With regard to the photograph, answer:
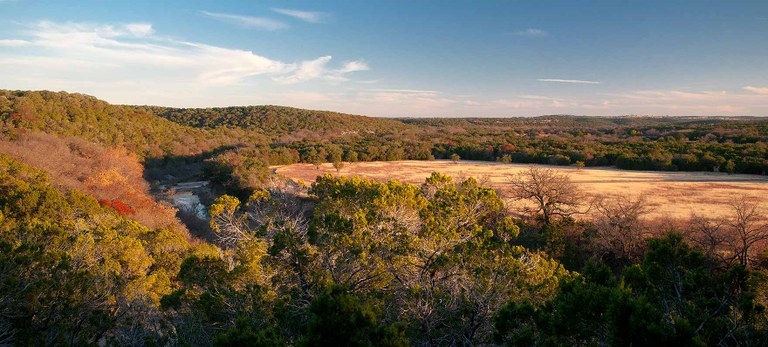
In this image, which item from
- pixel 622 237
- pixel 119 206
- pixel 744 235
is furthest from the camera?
pixel 119 206

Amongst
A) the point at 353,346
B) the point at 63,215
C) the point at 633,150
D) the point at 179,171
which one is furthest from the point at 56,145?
the point at 633,150

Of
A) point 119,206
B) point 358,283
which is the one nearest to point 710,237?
point 358,283

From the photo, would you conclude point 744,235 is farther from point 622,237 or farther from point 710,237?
point 622,237

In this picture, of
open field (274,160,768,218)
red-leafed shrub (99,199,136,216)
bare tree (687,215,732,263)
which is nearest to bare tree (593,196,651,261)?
bare tree (687,215,732,263)

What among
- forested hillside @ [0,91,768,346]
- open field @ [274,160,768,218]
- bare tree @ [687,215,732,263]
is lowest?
open field @ [274,160,768,218]

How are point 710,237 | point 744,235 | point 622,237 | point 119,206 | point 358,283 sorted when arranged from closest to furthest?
point 358,283, point 710,237, point 744,235, point 622,237, point 119,206

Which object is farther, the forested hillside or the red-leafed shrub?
the red-leafed shrub

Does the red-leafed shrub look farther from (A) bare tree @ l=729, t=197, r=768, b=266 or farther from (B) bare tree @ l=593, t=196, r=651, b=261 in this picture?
(A) bare tree @ l=729, t=197, r=768, b=266

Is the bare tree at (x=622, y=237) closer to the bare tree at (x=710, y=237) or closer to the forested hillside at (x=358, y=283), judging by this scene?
the bare tree at (x=710, y=237)

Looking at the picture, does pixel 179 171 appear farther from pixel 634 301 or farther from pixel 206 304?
pixel 634 301
